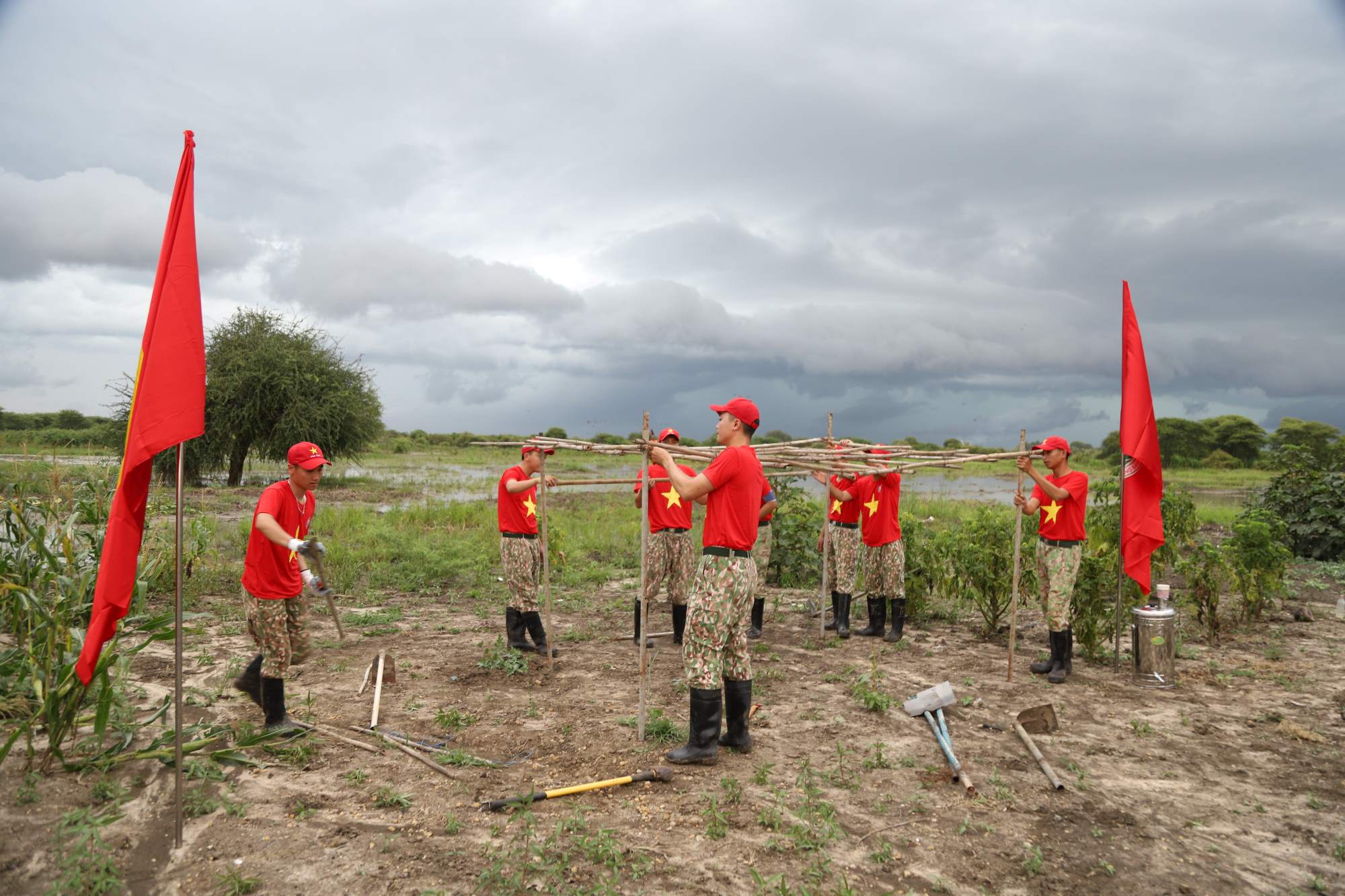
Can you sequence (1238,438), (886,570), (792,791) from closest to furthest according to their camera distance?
(792,791)
(886,570)
(1238,438)

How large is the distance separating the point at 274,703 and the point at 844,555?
595 cm

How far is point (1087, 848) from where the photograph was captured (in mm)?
4504

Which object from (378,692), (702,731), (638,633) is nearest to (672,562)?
(638,633)

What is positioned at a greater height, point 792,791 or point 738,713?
point 738,713

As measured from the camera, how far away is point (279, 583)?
5547 millimetres

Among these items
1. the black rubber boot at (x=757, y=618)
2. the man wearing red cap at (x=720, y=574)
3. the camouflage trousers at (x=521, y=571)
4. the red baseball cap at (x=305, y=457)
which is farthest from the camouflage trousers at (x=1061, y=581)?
the red baseball cap at (x=305, y=457)

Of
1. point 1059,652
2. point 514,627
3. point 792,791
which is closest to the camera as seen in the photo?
point 792,791

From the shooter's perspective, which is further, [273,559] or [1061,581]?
[1061,581]

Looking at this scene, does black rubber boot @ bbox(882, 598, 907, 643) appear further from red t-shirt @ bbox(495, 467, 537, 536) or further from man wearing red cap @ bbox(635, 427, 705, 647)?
red t-shirt @ bbox(495, 467, 537, 536)

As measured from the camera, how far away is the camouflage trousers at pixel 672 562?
8445mm

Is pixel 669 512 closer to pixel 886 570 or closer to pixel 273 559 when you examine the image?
pixel 886 570

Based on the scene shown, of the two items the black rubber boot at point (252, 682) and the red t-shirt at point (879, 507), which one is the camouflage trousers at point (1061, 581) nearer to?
the red t-shirt at point (879, 507)

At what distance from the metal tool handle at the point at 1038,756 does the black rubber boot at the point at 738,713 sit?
77.1 inches

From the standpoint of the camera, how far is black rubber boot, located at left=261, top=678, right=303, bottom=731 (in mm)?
5672
